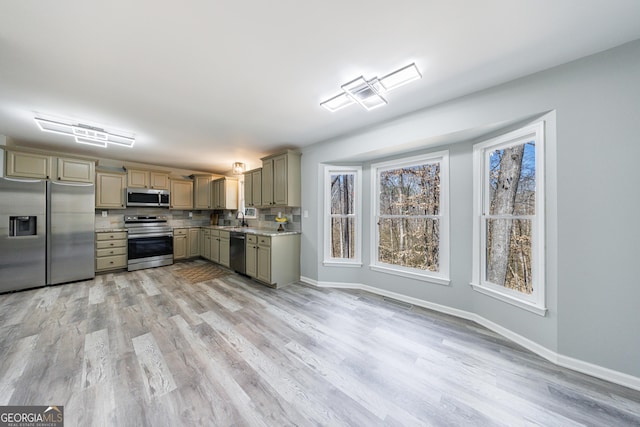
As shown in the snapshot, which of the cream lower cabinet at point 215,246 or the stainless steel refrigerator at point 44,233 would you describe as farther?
the cream lower cabinet at point 215,246

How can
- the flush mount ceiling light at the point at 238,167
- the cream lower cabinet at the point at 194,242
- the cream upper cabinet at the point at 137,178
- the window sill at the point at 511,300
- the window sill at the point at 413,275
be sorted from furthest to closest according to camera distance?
the cream lower cabinet at the point at 194,242 < the cream upper cabinet at the point at 137,178 < the flush mount ceiling light at the point at 238,167 < the window sill at the point at 413,275 < the window sill at the point at 511,300

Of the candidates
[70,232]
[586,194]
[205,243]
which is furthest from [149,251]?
[586,194]

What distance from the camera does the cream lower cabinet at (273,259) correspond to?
3621 mm

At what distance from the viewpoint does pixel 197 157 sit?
4684 millimetres

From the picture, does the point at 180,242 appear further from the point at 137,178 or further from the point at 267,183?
the point at 267,183

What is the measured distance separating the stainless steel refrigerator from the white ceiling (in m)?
1.44

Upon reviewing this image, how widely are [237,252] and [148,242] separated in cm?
220

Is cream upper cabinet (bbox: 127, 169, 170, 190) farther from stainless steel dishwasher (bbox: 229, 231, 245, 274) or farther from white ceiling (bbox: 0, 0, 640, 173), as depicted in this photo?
stainless steel dishwasher (bbox: 229, 231, 245, 274)

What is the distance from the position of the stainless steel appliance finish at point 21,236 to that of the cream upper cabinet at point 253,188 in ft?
10.7

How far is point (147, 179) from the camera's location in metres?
5.02

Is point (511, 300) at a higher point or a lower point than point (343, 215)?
lower

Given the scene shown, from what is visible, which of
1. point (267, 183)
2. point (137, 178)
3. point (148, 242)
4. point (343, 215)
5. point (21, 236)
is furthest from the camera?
point (137, 178)

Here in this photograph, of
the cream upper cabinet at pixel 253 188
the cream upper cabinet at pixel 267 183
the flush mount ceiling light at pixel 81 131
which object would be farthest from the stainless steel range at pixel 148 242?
the cream upper cabinet at pixel 267 183

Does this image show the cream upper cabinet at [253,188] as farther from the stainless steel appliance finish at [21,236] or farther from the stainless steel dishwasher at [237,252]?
the stainless steel appliance finish at [21,236]
